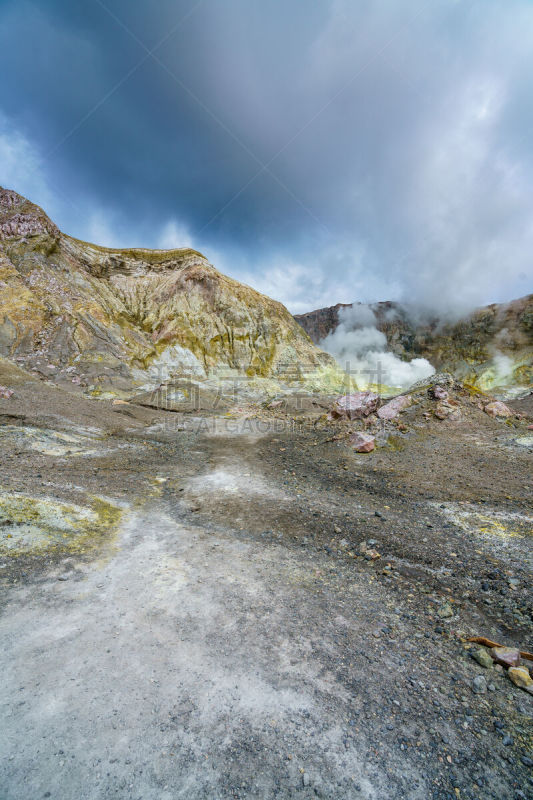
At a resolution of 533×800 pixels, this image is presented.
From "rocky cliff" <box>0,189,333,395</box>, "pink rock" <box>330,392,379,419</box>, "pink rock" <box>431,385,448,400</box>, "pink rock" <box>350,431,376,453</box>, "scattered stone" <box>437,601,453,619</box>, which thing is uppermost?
"rocky cliff" <box>0,189,333,395</box>

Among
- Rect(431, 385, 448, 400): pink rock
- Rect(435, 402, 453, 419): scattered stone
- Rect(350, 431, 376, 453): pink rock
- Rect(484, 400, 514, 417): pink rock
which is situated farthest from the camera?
Rect(484, 400, 514, 417): pink rock

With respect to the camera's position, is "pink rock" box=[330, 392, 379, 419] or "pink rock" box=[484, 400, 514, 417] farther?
"pink rock" box=[330, 392, 379, 419]

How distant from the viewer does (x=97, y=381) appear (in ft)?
103

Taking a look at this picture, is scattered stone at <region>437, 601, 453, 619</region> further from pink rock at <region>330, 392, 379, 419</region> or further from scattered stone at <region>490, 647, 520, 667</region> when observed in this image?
pink rock at <region>330, 392, 379, 419</region>

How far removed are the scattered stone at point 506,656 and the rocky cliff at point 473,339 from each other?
71956 millimetres

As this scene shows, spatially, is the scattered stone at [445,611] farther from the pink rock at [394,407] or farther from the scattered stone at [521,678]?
the pink rock at [394,407]

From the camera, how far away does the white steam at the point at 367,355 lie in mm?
75938

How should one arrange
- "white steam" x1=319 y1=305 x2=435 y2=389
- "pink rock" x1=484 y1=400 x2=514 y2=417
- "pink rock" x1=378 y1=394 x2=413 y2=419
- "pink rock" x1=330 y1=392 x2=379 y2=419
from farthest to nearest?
"white steam" x1=319 y1=305 x2=435 y2=389 < "pink rock" x1=330 y1=392 x2=379 y2=419 < "pink rock" x1=484 y1=400 x2=514 y2=417 < "pink rock" x1=378 y1=394 x2=413 y2=419

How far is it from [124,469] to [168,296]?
52.4m

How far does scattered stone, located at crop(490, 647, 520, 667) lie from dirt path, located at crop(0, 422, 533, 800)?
0.19 m

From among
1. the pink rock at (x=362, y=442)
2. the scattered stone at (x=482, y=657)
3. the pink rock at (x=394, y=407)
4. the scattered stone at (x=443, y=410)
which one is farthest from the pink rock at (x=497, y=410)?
→ the scattered stone at (x=482, y=657)

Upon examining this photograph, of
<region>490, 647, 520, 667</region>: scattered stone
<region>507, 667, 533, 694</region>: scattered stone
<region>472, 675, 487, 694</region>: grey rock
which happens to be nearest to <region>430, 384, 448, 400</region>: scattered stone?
<region>490, 647, 520, 667</region>: scattered stone

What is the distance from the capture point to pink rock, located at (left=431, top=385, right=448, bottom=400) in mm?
16281

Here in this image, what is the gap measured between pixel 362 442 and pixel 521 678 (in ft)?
33.9
